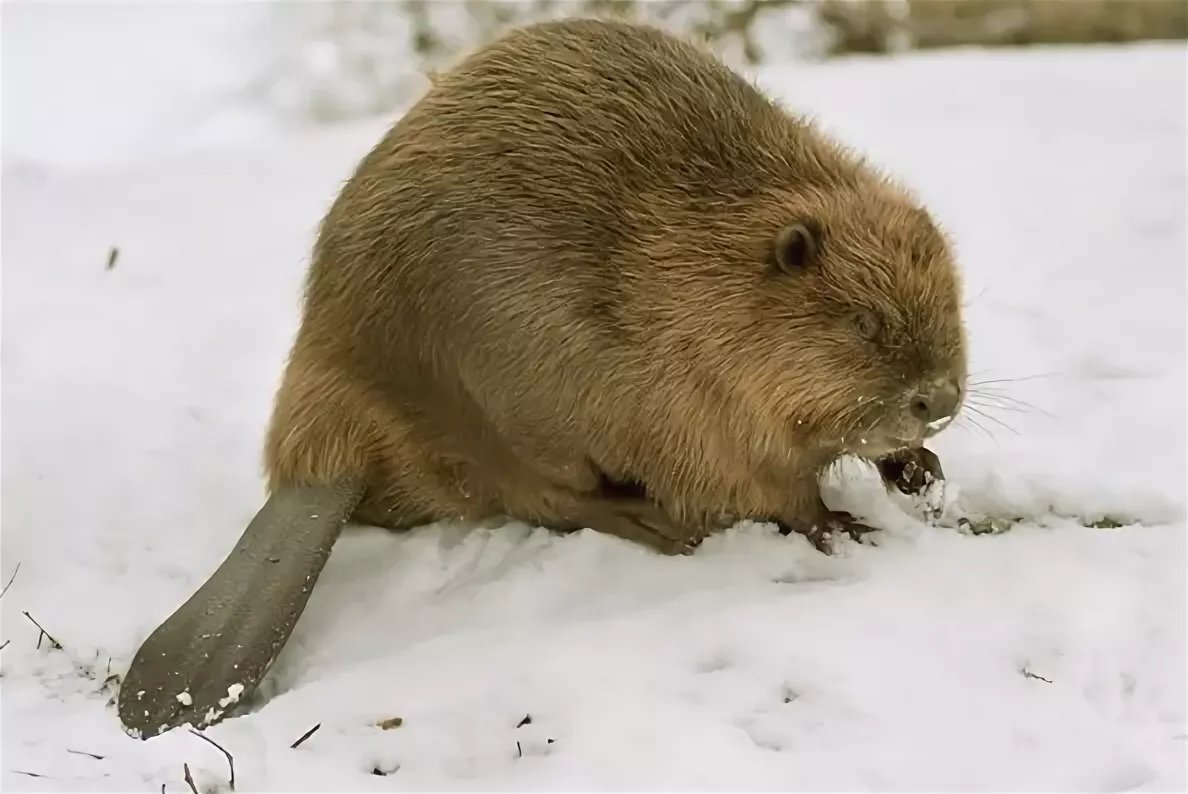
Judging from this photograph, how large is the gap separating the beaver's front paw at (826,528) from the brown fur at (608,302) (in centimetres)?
3

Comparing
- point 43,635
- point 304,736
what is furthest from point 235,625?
point 43,635

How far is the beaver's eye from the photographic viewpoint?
195cm

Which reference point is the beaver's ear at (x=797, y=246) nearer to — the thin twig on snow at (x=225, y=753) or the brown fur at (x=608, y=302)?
the brown fur at (x=608, y=302)

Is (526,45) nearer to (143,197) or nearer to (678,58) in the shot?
(678,58)

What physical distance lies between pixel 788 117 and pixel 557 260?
0.54 meters

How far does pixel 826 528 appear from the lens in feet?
7.39

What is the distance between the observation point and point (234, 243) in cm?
362

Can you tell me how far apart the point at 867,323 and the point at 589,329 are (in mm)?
503

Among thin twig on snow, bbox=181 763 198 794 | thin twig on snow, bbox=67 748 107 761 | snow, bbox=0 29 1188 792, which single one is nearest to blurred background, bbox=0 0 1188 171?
snow, bbox=0 29 1188 792

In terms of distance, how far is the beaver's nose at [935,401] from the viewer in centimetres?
194

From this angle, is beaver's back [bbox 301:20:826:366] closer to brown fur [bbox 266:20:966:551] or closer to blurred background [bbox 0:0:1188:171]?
brown fur [bbox 266:20:966:551]

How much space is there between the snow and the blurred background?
1143mm

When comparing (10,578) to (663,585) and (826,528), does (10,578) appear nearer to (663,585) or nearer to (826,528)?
(663,585)

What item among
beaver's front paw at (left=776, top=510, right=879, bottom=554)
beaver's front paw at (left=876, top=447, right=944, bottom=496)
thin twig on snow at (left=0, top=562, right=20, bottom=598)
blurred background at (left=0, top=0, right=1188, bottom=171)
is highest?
blurred background at (left=0, top=0, right=1188, bottom=171)
